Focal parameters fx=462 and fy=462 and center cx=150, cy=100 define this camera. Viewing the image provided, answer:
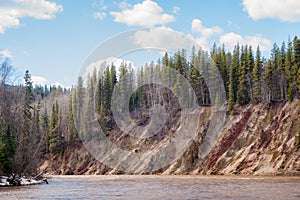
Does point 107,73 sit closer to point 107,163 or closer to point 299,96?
point 107,163

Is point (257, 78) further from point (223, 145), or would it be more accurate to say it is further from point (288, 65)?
point (223, 145)

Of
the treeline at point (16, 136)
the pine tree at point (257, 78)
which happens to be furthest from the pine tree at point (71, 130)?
the pine tree at point (257, 78)

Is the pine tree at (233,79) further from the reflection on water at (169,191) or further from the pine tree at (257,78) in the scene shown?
the reflection on water at (169,191)

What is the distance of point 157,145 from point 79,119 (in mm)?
31249

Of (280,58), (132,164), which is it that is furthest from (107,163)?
(280,58)

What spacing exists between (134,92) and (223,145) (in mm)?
41871

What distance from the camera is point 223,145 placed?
82375 mm

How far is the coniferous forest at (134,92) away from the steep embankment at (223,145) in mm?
3915

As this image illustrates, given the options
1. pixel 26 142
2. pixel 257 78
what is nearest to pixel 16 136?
pixel 26 142

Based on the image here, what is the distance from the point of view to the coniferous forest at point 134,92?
62.6 m

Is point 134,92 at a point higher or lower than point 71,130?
higher

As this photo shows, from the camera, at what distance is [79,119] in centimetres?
11894

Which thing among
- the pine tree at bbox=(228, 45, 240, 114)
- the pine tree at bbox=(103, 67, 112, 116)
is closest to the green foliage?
the pine tree at bbox=(228, 45, 240, 114)

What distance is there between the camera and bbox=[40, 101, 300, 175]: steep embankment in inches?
2805
